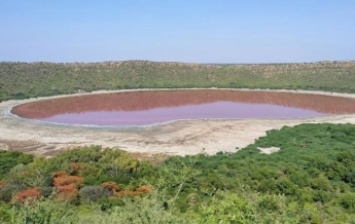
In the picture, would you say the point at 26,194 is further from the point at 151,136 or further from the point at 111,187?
the point at 151,136

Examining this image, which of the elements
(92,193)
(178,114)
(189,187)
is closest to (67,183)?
(92,193)

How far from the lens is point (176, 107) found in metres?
53.1

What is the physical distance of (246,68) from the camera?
91.8 m

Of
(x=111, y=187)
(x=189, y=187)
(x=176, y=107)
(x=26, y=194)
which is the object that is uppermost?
(x=26, y=194)

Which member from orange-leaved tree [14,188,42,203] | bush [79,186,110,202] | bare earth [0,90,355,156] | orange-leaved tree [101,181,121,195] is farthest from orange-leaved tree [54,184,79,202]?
bare earth [0,90,355,156]

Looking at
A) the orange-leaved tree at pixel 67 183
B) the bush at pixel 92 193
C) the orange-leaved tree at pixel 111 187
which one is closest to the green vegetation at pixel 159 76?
the orange-leaved tree at pixel 67 183

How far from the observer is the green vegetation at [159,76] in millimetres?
72125

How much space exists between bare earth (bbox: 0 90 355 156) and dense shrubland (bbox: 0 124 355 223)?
11.6 feet

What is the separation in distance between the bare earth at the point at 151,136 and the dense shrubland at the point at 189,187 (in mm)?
3522

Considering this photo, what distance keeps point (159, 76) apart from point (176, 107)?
32.4 metres

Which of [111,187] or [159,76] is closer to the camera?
[111,187]

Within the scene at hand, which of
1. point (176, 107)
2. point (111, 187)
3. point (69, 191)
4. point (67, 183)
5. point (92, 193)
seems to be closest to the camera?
point (92, 193)

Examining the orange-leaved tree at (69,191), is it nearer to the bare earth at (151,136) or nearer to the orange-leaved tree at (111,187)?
the orange-leaved tree at (111,187)

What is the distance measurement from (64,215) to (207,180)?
9080 mm
